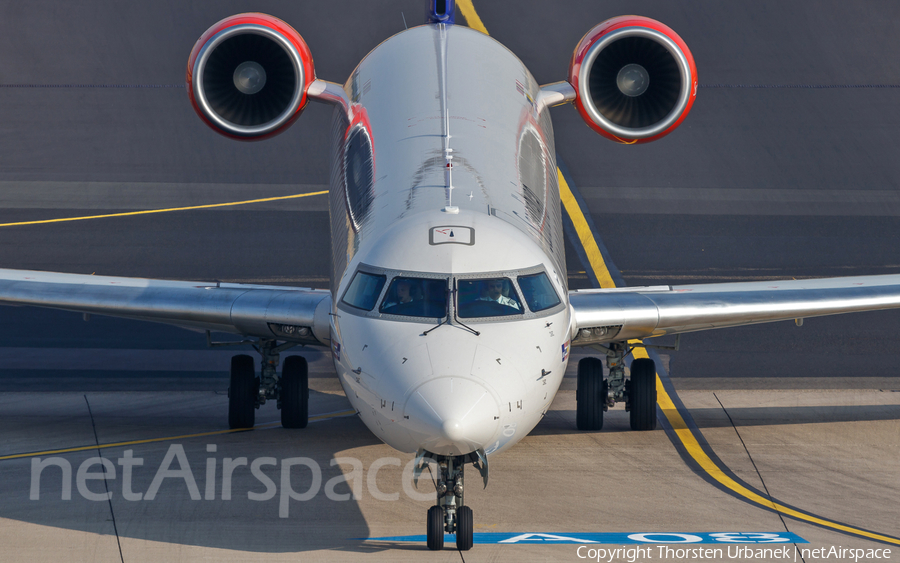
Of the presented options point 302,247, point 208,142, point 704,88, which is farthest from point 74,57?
point 704,88

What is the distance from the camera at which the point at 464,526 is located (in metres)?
11.8

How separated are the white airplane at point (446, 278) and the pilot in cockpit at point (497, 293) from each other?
0.06 feet

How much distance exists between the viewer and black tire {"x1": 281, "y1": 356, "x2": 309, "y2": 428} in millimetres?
15680

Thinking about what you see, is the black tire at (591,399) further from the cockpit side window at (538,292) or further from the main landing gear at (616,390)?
the cockpit side window at (538,292)

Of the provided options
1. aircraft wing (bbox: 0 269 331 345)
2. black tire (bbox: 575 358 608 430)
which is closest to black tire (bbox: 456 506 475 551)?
aircraft wing (bbox: 0 269 331 345)

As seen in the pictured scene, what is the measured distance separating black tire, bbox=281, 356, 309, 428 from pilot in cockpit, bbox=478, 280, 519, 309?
471cm

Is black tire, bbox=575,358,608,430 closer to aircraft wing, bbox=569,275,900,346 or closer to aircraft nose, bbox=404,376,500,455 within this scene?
aircraft wing, bbox=569,275,900,346

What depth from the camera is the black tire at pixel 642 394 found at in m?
15.7

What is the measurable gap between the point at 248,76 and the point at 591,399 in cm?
786

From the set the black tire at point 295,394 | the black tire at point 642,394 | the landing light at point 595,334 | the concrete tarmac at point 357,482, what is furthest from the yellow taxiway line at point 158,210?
the landing light at point 595,334

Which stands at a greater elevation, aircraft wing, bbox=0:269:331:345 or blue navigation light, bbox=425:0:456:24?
blue navigation light, bbox=425:0:456:24

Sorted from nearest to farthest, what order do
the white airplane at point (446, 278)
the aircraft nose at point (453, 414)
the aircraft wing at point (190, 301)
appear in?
1. the aircraft nose at point (453, 414)
2. the white airplane at point (446, 278)
3. the aircraft wing at point (190, 301)

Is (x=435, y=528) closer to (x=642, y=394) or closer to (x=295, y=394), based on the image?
(x=295, y=394)

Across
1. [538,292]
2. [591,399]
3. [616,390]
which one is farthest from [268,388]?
[538,292]
